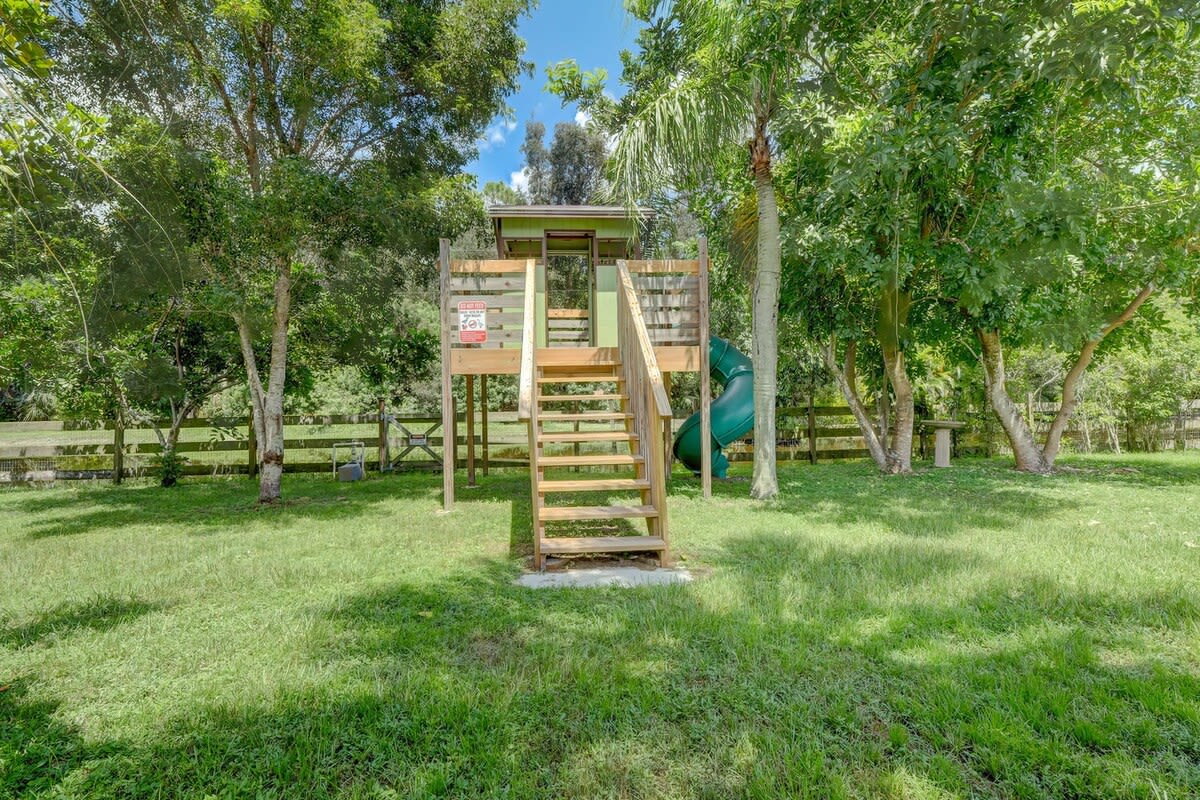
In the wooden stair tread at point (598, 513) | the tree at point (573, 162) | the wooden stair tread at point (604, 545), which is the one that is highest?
the tree at point (573, 162)

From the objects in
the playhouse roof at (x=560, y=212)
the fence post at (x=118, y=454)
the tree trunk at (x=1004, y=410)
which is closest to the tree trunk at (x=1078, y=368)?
the tree trunk at (x=1004, y=410)

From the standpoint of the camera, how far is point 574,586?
3.83 m

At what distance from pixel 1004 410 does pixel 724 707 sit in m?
9.56

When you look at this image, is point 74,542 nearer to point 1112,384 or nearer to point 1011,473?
point 1011,473

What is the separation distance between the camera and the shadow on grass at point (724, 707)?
1865mm

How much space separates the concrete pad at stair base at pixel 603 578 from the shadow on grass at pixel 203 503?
3.35m

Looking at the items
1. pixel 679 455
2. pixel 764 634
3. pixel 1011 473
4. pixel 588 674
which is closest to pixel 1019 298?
pixel 1011 473

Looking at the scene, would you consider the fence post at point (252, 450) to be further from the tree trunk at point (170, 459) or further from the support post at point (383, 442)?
the support post at point (383, 442)

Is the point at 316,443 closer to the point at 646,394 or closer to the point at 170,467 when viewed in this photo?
the point at 170,467

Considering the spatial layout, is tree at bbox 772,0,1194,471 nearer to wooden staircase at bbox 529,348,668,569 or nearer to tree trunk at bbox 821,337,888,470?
tree trunk at bbox 821,337,888,470

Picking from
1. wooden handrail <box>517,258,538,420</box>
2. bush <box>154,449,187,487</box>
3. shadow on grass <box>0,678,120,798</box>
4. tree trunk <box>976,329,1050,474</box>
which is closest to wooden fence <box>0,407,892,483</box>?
bush <box>154,449,187,487</box>

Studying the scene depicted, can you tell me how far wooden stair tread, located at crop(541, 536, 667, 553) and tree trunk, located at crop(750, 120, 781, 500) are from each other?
3333 mm

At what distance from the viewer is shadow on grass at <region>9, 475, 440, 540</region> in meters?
6.36

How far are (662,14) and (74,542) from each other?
8.38m
